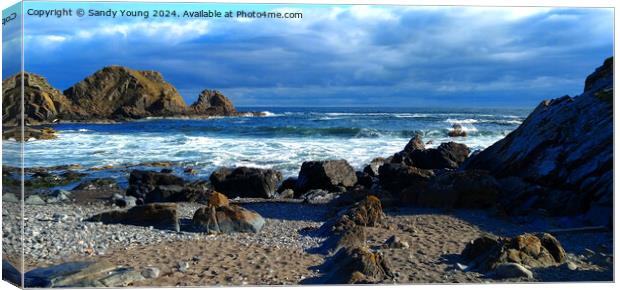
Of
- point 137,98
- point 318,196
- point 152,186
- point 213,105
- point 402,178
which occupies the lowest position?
point 318,196

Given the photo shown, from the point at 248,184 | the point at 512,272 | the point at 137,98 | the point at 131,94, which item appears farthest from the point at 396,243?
the point at 137,98

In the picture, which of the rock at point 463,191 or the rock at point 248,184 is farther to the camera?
the rock at point 248,184

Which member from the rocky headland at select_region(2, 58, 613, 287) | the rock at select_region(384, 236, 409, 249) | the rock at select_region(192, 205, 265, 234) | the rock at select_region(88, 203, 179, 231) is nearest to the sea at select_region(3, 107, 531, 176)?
the rock at select_region(88, 203, 179, 231)

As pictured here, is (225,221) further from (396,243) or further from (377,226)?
(396,243)

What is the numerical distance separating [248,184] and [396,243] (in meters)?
6.67

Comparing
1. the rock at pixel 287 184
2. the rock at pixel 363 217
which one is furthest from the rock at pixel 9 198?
the rock at pixel 287 184

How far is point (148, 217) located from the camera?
816 cm

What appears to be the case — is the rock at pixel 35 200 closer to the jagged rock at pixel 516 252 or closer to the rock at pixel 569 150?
the jagged rock at pixel 516 252

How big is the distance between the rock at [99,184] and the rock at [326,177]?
14.2 feet

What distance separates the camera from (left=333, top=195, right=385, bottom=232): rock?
26.2 feet

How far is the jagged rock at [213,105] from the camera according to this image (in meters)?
48.3

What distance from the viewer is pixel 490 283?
5.79m

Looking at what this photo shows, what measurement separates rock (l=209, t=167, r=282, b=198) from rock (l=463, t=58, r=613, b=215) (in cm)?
443

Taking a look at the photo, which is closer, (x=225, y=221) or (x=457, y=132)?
(x=225, y=221)
